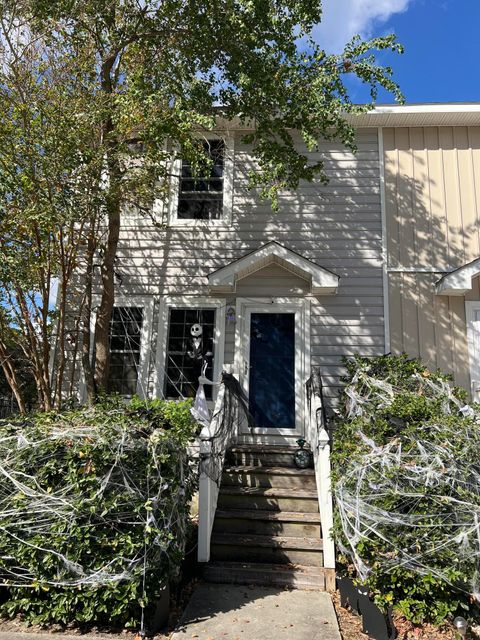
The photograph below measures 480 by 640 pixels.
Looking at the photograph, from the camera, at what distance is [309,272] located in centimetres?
766

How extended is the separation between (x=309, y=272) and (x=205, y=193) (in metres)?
2.45

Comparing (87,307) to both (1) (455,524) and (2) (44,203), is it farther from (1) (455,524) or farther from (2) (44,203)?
(1) (455,524)

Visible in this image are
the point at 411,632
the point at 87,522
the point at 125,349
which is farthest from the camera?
the point at 125,349

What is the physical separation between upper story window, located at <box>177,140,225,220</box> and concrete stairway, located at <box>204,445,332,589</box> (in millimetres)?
4384

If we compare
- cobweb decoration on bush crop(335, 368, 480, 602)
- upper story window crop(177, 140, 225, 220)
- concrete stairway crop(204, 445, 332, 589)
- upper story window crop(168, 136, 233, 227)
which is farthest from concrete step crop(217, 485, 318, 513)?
upper story window crop(177, 140, 225, 220)

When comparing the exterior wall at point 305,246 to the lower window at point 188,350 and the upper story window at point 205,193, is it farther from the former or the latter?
the lower window at point 188,350

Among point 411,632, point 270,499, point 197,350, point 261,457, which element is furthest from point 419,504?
point 197,350

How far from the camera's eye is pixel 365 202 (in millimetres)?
8391

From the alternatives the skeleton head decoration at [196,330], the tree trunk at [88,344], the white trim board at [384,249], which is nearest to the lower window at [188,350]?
the skeleton head decoration at [196,330]

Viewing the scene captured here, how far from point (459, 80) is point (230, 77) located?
5.03 metres

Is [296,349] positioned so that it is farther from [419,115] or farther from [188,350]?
[419,115]

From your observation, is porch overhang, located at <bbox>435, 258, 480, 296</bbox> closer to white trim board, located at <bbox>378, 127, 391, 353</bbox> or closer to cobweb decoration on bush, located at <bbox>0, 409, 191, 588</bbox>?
white trim board, located at <bbox>378, 127, 391, 353</bbox>

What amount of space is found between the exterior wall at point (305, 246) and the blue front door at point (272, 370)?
0.39 metres

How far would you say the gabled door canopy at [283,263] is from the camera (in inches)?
300
